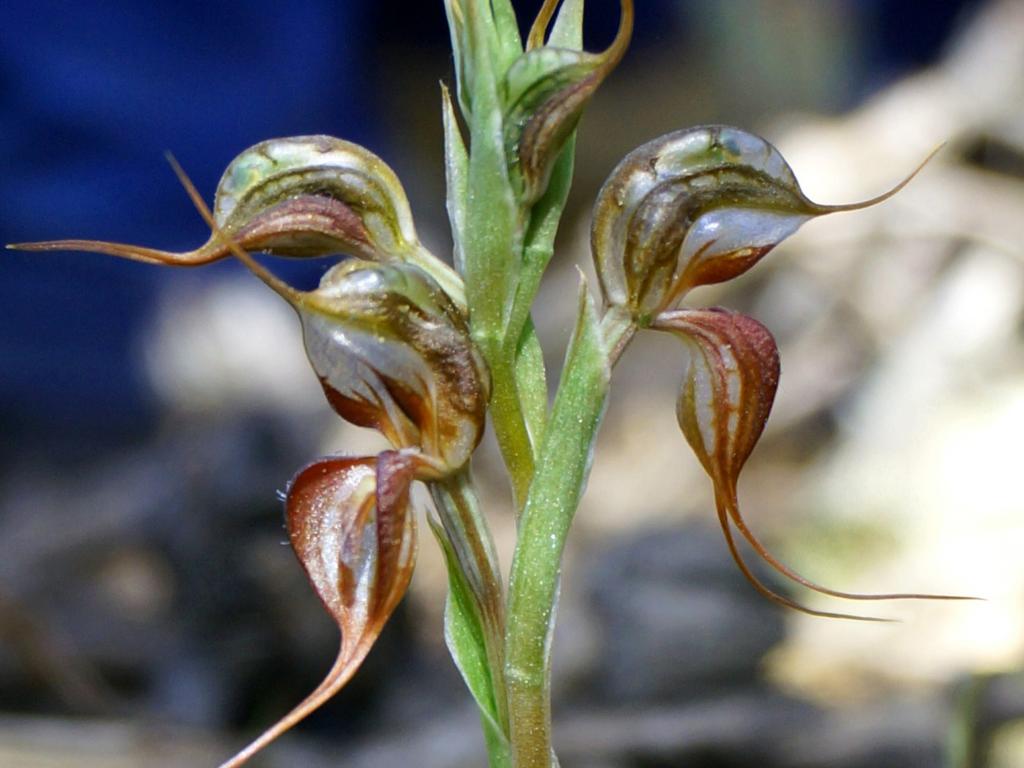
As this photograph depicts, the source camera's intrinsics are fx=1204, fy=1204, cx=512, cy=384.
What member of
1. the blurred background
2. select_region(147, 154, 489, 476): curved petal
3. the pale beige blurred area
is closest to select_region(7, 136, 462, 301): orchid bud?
select_region(147, 154, 489, 476): curved petal

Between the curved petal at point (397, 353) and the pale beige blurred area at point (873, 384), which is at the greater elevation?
the curved petal at point (397, 353)

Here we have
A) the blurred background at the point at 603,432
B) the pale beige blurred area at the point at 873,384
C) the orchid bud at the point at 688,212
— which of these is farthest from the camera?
the pale beige blurred area at the point at 873,384

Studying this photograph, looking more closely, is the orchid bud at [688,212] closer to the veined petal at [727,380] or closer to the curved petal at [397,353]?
the veined petal at [727,380]

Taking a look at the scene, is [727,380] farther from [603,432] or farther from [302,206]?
[603,432]

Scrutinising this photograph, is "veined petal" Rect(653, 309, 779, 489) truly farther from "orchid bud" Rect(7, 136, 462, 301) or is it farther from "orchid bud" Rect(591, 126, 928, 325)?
"orchid bud" Rect(7, 136, 462, 301)

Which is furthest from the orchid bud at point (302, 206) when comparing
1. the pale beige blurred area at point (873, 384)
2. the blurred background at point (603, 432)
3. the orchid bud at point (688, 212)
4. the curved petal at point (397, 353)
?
the pale beige blurred area at point (873, 384)

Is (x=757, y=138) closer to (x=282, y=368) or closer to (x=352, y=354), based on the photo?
(x=352, y=354)

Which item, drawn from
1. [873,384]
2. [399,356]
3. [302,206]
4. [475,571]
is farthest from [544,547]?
[873,384]
